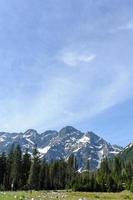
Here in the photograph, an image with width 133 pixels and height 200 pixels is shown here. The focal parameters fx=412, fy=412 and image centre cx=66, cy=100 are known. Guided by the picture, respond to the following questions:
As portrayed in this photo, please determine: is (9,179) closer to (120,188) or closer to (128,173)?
(120,188)

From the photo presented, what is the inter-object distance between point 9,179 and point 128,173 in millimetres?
64059

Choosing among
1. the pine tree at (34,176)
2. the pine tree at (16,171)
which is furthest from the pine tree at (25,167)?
the pine tree at (34,176)

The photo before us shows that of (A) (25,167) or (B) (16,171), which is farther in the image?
(A) (25,167)

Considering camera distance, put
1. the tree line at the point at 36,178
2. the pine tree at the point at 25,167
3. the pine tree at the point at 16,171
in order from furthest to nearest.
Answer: the pine tree at the point at 25,167 → the pine tree at the point at 16,171 → the tree line at the point at 36,178

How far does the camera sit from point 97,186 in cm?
13075

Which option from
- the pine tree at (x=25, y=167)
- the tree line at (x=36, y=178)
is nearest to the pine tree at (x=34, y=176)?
the tree line at (x=36, y=178)

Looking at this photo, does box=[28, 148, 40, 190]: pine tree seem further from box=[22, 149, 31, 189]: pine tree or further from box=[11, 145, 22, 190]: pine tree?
box=[22, 149, 31, 189]: pine tree

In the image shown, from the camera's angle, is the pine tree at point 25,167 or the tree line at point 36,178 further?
the pine tree at point 25,167

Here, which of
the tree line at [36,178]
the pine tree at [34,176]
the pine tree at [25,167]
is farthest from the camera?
the pine tree at [25,167]

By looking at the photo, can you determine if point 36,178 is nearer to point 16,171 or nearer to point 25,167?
point 16,171

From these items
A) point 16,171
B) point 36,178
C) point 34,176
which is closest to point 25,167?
point 16,171

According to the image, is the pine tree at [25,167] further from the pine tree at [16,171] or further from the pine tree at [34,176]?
the pine tree at [34,176]

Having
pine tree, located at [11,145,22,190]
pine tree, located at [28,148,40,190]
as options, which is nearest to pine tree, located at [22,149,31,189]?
pine tree, located at [11,145,22,190]

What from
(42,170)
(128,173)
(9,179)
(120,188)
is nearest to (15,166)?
(9,179)
